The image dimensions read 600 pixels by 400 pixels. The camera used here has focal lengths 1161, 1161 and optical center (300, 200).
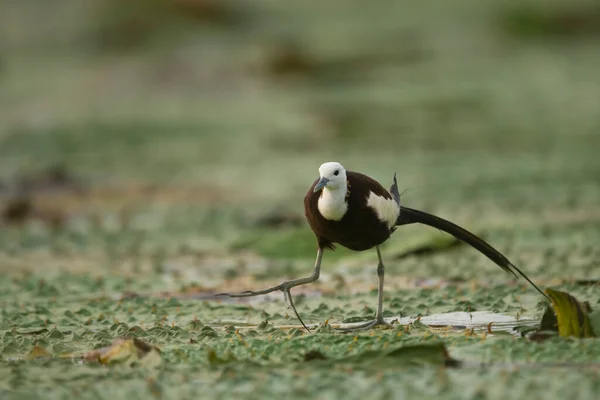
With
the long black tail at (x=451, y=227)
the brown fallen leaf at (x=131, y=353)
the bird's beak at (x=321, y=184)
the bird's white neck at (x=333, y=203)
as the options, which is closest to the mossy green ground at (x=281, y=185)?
the brown fallen leaf at (x=131, y=353)

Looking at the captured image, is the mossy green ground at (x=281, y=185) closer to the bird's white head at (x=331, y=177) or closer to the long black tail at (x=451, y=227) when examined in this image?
the long black tail at (x=451, y=227)

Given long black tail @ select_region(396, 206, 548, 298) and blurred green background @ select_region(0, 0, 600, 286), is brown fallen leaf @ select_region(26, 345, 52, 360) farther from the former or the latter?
blurred green background @ select_region(0, 0, 600, 286)

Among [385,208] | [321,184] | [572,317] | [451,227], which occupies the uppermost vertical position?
[321,184]

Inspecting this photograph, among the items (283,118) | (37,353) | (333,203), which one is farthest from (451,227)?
(283,118)

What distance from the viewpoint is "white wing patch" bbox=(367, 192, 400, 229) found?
5500 mm

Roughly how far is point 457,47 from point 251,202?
961 cm

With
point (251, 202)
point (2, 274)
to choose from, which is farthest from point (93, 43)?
point (2, 274)

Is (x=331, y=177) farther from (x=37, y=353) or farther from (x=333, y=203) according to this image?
(x=37, y=353)

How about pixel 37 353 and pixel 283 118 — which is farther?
pixel 283 118

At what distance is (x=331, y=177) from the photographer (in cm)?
530

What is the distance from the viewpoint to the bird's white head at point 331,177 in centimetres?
528

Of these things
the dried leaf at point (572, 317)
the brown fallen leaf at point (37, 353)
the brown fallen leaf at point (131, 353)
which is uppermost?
the dried leaf at point (572, 317)

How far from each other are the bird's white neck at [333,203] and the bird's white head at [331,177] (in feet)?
0.06

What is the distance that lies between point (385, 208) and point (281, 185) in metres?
6.80
